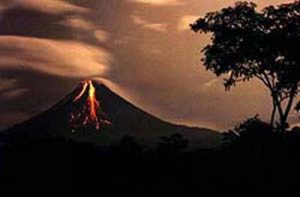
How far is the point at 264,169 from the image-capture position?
4988cm

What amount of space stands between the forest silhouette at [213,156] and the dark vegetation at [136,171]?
6 centimetres

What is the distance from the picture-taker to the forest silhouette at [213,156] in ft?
147

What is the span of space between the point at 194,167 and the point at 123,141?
17.1 feet

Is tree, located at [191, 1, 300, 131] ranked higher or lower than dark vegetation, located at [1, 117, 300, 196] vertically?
higher

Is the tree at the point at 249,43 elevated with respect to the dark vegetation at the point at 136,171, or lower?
elevated

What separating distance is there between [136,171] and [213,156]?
986cm

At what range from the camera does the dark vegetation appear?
44.3 metres

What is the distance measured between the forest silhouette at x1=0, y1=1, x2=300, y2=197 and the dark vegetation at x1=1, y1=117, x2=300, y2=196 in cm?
6

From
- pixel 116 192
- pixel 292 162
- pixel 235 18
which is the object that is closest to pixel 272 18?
pixel 235 18

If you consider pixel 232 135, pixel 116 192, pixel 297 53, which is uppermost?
pixel 297 53

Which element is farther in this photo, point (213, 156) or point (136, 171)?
point (213, 156)

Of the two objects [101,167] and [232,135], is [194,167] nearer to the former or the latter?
[101,167]

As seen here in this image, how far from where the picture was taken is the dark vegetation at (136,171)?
4428cm

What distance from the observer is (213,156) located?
56.4m
